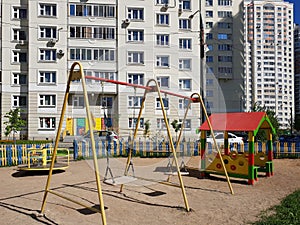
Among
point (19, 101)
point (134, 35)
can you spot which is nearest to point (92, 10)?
point (134, 35)

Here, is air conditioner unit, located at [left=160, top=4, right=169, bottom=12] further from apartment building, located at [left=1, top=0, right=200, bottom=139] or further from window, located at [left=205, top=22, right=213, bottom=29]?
window, located at [left=205, top=22, right=213, bottom=29]

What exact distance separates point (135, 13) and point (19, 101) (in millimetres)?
14924

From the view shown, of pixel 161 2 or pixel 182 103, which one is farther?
pixel 161 2

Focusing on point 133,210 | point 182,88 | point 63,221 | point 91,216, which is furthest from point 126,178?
point 182,88

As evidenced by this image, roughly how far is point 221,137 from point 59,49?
1858 cm

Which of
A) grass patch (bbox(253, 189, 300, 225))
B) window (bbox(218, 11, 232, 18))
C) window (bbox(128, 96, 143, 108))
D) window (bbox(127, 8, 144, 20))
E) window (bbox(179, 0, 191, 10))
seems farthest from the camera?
window (bbox(218, 11, 232, 18))

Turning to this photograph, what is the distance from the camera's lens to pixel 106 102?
266 inches

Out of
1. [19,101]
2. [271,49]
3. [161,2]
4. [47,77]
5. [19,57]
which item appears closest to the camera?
[47,77]

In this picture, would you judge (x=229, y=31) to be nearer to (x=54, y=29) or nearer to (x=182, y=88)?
(x=54, y=29)

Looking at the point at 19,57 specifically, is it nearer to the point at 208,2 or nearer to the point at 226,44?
the point at 226,44

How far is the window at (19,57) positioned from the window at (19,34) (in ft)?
4.76

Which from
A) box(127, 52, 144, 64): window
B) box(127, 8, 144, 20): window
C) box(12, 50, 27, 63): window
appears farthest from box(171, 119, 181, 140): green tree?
box(12, 50, 27, 63): window

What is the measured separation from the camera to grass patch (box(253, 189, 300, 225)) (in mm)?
5379

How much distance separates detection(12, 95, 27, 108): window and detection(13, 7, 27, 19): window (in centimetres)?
828
